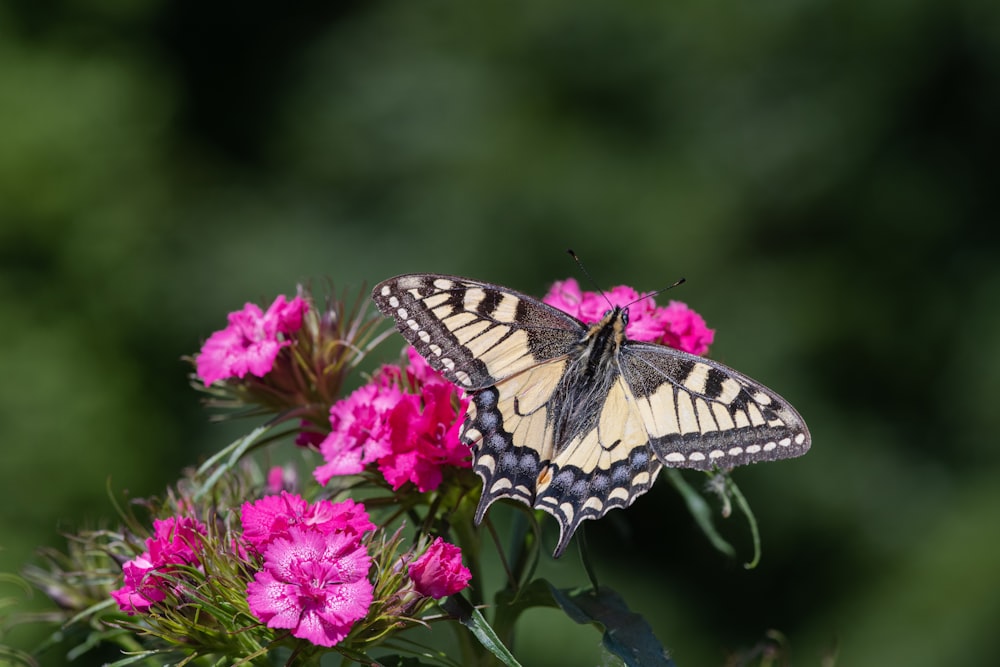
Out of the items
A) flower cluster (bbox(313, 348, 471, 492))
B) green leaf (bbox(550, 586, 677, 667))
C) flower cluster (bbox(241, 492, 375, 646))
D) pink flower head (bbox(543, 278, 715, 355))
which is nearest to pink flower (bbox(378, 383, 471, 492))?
flower cluster (bbox(313, 348, 471, 492))

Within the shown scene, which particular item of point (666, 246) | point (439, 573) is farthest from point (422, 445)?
point (666, 246)

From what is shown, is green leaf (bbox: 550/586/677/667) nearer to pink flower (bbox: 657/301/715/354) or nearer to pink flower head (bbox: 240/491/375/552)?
pink flower head (bbox: 240/491/375/552)

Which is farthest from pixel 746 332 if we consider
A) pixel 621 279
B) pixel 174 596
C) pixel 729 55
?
pixel 174 596

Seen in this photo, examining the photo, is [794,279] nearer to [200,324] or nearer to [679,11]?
[679,11]

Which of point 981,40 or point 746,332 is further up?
point 981,40

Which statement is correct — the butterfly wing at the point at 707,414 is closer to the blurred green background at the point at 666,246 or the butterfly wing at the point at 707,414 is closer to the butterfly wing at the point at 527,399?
the butterfly wing at the point at 527,399

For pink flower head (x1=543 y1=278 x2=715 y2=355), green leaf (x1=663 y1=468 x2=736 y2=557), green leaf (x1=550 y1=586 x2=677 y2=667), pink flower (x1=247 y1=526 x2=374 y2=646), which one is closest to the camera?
pink flower (x1=247 y1=526 x2=374 y2=646)

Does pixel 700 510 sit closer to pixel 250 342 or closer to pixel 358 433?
pixel 358 433
